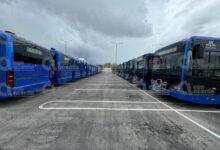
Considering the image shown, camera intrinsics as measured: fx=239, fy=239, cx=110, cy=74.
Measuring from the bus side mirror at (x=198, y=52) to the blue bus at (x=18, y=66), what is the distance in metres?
8.50

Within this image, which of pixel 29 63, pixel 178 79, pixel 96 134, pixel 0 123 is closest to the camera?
pixel 96 134

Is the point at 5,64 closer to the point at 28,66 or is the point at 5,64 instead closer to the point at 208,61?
the point at 28,66

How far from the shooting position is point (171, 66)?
13.6 meters

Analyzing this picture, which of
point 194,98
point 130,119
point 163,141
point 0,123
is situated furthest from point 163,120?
point 0,123

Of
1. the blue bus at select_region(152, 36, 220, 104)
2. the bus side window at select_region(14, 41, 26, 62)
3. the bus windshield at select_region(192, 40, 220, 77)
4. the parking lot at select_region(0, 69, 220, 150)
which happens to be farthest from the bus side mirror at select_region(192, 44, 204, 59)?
the bus side window at select_region(14, 41, 26, 62)

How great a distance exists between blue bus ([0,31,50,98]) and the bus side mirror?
8499mm

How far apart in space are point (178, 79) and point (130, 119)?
483 cm

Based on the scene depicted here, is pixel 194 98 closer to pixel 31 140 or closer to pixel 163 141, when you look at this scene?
pixel 163 141

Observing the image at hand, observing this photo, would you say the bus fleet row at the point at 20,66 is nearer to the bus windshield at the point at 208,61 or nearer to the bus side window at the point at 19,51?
the bus side window at the point at 19,51

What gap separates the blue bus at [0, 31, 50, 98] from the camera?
35.0ft

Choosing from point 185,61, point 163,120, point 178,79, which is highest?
point 185,61

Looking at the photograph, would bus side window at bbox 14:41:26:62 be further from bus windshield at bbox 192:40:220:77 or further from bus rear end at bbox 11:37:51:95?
bus windshield at bbox 192:40:220:77

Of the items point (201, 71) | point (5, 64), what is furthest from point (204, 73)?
point (5, 64)

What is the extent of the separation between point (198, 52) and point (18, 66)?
8653 mm
